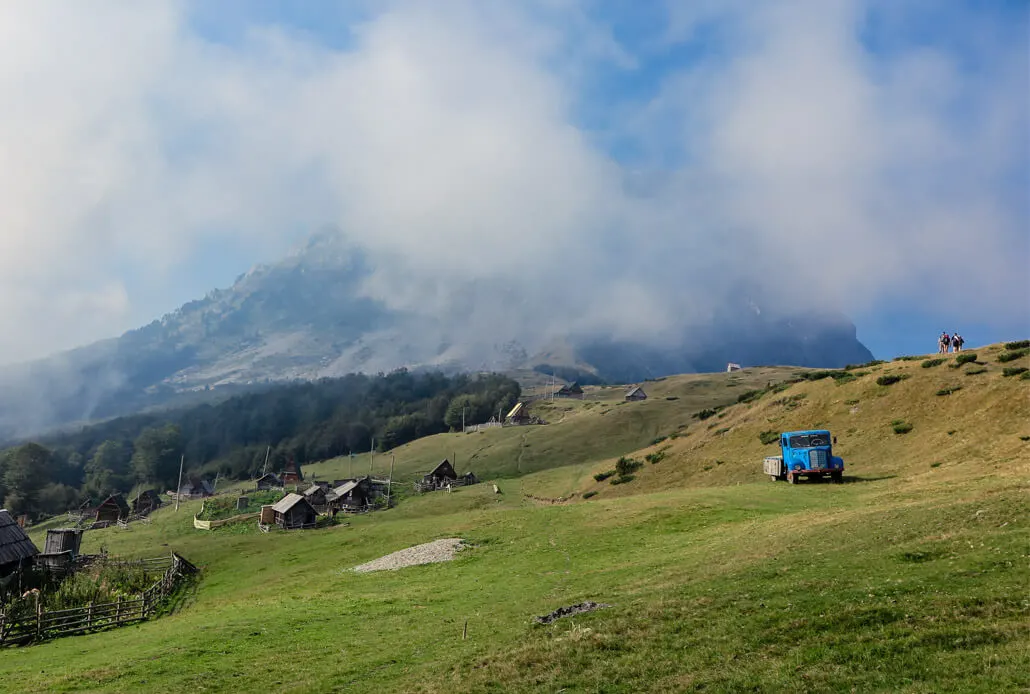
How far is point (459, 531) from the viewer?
55062mm

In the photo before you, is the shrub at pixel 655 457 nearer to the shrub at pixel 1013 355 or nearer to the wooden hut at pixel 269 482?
the shrub at pixel 1013 355

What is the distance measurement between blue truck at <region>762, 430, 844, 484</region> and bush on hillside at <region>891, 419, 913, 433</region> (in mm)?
11700

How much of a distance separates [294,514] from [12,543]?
3755 centimetres

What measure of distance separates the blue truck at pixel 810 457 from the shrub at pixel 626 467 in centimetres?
2949

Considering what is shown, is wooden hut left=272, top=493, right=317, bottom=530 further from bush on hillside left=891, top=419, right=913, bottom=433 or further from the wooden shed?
bush on hillside left=891, top=419, right=913, bottom=433

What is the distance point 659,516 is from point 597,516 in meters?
6.38

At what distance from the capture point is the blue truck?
53.3 metres

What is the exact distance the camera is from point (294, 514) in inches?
3585

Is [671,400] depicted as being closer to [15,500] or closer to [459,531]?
[459,531]

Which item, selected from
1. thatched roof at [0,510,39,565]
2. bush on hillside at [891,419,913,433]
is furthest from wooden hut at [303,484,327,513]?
bush on hillside at [891,419,913,433]

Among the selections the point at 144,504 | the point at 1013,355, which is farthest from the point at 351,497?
the point at 1013,355

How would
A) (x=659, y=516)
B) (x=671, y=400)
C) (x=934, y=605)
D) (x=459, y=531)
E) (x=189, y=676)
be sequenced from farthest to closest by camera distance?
(x=671, y=400) < (x=459, y=531) < (x=659, y=516) < (x=189, y=676) < (x=934, y=605)

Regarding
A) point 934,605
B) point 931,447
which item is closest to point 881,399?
point 931,447

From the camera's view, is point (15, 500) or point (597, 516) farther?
point (15, 500)
